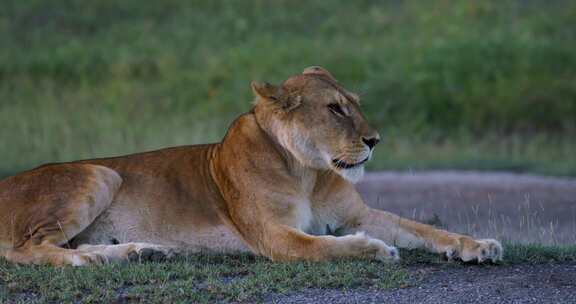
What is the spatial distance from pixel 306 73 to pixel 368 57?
10839mm

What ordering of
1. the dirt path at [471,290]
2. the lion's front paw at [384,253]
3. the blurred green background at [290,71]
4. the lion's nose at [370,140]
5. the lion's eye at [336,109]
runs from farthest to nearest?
the blurred green background at [290,71] → the lion's eye at [336,109] → the lion's nose at [370,140] → the lion's front paw at [384,253] → the dirt path at [471,290]

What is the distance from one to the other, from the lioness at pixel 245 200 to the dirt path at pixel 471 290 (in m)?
0.19

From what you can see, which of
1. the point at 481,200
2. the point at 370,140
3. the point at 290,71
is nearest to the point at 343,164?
the point at 370,140

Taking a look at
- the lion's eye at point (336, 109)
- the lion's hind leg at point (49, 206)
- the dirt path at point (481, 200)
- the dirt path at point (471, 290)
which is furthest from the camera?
the dirt path at point (481, 200)

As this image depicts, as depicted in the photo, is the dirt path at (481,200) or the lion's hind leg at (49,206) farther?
the dirt path at (481,200)

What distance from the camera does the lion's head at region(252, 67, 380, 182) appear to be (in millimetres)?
5344

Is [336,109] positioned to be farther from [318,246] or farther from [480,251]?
[480,251]

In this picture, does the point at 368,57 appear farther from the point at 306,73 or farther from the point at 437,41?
the point at 306,73

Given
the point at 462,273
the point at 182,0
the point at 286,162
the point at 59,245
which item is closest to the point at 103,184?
the point at 59,245

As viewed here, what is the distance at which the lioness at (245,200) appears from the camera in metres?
5.34

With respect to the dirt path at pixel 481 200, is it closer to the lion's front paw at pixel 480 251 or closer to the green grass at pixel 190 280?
the lion's front paw at pixel 480 251

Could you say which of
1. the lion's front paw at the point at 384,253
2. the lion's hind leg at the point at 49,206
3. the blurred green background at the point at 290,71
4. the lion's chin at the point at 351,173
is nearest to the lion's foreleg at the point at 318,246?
the lion's front paw at the point at 384,253

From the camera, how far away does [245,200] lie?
5.53m

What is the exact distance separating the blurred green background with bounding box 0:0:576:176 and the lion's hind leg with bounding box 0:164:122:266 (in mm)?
5742
